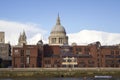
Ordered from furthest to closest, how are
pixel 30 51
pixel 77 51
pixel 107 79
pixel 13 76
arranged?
pixel 77 51
pixel 30 51
pixel 13 76
pixel 107 79

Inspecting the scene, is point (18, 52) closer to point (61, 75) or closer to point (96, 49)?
point (96, 49)

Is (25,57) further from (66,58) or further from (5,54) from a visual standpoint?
(5,54)

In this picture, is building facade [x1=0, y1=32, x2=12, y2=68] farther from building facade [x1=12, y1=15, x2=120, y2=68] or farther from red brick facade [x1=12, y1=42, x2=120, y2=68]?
red brick facade [x1=12, y1=42, x2=120, y2=68]

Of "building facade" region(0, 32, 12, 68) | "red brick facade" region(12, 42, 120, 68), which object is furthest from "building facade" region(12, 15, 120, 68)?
"building facade" region(0, 32, 12, 68)

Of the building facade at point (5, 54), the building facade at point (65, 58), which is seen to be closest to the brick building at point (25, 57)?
the building facade at point (65, 58)

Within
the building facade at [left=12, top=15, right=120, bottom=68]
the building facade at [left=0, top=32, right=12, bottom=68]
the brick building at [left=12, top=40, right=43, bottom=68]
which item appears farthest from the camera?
the building facade at [left=0, top=32, right=12, bottom=68]

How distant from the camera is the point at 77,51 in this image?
15888 cm

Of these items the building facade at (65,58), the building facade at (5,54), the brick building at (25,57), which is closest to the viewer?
the brick building at (25,57)

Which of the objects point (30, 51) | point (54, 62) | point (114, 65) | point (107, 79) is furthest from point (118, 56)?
point (107, 79)

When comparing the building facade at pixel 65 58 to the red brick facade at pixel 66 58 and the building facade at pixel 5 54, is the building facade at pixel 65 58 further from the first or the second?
the building facade at pixel 5 54

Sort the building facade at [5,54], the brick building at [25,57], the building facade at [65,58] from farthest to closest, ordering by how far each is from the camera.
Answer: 1. the building facade at [5,54]
2. the building facade at [65,58]
3. the brick building at [25,57]

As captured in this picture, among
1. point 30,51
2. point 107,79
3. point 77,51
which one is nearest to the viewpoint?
point 107,79

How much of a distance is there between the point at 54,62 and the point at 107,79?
199ft

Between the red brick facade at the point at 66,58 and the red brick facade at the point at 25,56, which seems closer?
the red brick facade at the point at 25,56
